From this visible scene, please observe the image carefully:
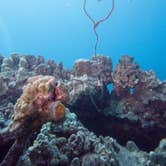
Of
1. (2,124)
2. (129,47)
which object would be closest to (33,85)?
(2,124)

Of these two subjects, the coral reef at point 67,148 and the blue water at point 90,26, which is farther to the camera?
the blue water at point 90,26

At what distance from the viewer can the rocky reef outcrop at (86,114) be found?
3.20 meters

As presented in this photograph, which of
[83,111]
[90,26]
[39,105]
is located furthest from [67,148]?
[90,26]

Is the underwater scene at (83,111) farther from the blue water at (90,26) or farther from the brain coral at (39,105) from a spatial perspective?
the blue water at (90,26)

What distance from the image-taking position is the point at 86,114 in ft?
21.7

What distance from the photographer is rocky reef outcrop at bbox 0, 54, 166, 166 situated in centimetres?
320

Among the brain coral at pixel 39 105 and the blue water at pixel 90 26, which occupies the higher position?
the blue water at pixel 90 26

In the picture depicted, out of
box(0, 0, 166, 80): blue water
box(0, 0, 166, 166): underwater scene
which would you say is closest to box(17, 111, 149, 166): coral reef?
box(0, 0, 166, 166): underwater scene

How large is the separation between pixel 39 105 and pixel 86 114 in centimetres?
362

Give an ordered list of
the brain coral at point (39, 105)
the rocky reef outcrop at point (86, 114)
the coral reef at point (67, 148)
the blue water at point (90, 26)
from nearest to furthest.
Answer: the brain coral at point (39, 105) → the rocky reef outcrop at point (86, 114) → the coral reef at point (67, 148) → the blue water at point (90, 26)

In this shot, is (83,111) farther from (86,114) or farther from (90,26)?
(90,26)

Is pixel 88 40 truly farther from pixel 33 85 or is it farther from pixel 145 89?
pixel 33 85

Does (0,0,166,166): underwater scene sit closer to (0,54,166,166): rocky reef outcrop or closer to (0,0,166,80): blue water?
(0,54,166,166): rocky reef outcrop

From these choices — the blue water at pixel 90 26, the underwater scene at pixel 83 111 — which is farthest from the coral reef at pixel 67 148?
the blue water at pixel 90 26
